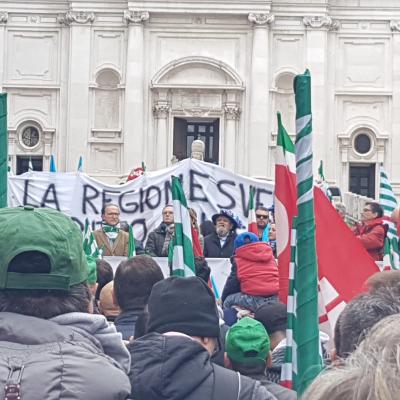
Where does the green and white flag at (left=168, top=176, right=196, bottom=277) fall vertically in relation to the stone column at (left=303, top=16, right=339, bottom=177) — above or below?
below

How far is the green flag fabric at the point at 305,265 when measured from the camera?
5059mm

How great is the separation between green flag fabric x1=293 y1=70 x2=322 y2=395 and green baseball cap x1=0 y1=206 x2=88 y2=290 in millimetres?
1747

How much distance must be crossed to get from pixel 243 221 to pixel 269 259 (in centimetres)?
779

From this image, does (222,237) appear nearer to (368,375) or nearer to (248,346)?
(248,346)

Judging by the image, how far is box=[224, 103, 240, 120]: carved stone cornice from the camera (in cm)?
3872

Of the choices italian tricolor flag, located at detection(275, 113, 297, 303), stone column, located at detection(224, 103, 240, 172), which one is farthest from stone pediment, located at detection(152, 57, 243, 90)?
italian tricolor flag, located at detection(275, 113, 297, 303)

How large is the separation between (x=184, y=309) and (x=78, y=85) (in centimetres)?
3527

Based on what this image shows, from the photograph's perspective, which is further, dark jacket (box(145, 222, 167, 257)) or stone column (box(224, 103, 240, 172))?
Answer: stone column (box(224, 103, 240, 172))

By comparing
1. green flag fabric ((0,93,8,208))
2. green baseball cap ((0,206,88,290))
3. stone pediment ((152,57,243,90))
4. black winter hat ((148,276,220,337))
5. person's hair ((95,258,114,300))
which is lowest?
person's hair ((95,258,114,300))

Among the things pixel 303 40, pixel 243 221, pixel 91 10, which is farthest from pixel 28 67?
pixel 243 221

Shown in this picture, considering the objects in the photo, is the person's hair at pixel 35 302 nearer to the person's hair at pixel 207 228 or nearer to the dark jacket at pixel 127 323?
the dark jacket at pixel 127 323

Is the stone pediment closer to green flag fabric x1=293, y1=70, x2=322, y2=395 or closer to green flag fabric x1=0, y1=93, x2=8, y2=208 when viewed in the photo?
green flag fabric x1=0, y1=93, x2=8, y2=208

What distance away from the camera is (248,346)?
4816 millimetres

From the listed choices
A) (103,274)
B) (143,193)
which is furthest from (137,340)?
(143,193)
